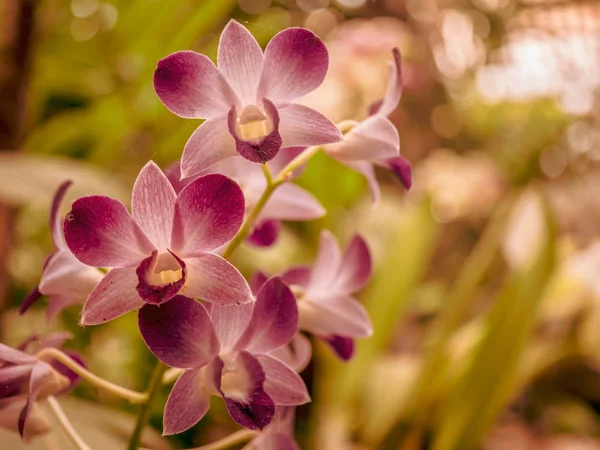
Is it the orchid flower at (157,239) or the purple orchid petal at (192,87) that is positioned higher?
the purple orchid petal at (192,87)

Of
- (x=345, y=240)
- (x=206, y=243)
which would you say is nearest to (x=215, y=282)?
(x=206, y=243)

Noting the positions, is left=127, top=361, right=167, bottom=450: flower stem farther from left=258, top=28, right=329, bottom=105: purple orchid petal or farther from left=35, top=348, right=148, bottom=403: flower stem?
left=258, top=28, right=329, bottom=105: purple orchid petal

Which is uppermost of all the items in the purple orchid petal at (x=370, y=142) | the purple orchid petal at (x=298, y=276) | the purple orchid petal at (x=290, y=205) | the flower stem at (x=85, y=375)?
the purple orchid petal at (x=370, y=142)

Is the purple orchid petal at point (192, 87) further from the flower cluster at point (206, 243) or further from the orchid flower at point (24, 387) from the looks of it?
the orchid flower at point (24, 387)

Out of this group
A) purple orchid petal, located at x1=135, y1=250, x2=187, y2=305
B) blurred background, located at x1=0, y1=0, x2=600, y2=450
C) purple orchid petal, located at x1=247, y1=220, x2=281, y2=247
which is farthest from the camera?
blurred background, located at x1=0, y1=0, x2=600, y2=450

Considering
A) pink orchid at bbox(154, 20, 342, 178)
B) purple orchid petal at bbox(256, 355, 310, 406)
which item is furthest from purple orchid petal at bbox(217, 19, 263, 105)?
purple orchid petal at bbox(256, 355, 310, 406)

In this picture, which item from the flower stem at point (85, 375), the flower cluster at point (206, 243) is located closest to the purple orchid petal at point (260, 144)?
the flower cluster at point (206, 243)
